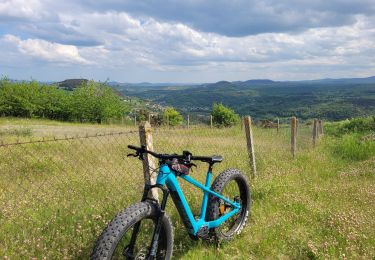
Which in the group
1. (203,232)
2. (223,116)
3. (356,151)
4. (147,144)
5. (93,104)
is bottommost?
(223,116)

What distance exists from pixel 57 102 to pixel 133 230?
51913mm

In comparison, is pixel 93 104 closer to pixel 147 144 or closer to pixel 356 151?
pixel 356 151

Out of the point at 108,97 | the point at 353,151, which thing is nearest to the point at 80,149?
the point at 353,151

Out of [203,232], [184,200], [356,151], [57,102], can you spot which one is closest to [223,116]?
[57,102]

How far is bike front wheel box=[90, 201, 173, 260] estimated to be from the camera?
324 cm

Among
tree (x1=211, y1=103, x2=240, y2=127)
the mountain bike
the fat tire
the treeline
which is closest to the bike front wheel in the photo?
the mountain bike

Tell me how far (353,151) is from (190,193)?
898 centimetres

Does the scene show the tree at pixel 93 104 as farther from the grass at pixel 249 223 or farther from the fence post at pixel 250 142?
the fence post at pixel 250 142

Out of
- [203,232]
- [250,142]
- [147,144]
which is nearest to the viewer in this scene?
[203,232]

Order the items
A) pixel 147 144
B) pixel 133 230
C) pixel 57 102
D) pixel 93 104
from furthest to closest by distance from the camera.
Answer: pixel 93 104 < pixel 57 102 < pixel 147 144 < pixel 133 230

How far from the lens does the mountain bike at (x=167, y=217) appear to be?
333cm

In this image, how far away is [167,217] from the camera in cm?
381

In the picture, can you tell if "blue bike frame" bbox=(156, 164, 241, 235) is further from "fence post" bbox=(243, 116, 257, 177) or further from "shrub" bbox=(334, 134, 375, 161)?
"shrub" bbox=(334, 134, 375, 161)

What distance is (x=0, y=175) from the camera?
827 centimetres
